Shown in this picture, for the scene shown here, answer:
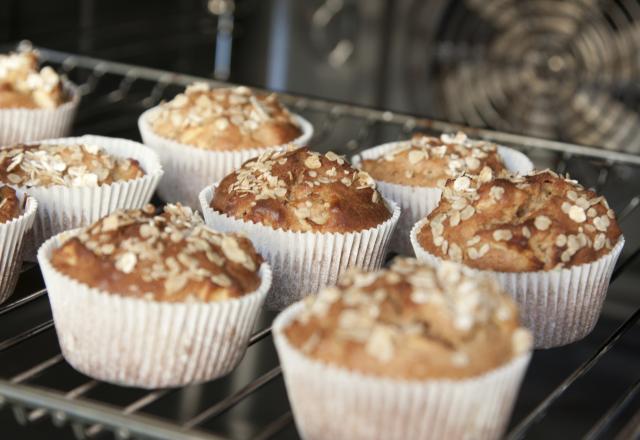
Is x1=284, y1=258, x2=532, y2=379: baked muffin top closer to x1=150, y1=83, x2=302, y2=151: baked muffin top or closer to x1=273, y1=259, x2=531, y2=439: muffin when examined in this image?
x1=273, y1=259, x2=531, y2=439: muffin

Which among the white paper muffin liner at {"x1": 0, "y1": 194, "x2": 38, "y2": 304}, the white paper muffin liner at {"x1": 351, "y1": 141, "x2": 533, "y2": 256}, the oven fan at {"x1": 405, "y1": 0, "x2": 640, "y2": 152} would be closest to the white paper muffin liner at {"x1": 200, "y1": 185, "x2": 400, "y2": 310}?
the white paper muffin liner at {"x1": 351, "y1": 141, "x2": 533, "y2": 256}

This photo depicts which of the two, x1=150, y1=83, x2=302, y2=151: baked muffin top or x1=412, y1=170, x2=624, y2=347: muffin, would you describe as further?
x1=150, y1=83, x2=302, y2=151: baked muffin top

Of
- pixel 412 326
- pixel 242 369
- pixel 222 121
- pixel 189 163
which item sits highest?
pixel 412 326

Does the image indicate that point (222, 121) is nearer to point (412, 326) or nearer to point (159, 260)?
point (159, 260)

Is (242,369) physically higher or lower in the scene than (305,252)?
lower

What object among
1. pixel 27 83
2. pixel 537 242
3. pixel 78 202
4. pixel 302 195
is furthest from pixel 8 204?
pixel 537 242

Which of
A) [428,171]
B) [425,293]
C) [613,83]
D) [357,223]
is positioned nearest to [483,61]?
[613,83]

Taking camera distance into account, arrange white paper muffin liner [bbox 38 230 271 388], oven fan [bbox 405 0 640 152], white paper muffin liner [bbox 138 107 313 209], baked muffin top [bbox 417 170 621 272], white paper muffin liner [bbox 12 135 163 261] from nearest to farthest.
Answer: white paper muffin liner [bbox 38 230 271 388] < baked muffin top [bbox 417 170 621 272] < white paper muffin liner [bbox 12 135 163 261] < white paper muffin liner [bbox 138 107 313 209] < oven fan [bbox 405 0 640 152]
